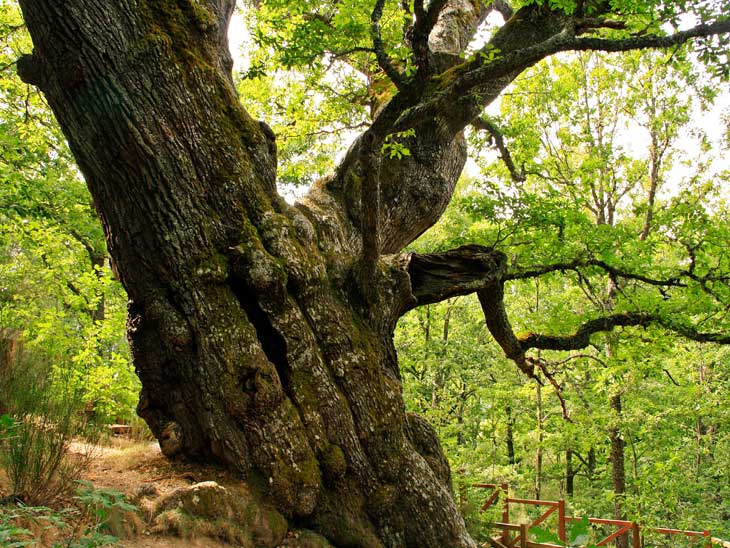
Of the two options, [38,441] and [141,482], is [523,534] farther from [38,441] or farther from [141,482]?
[38,441]

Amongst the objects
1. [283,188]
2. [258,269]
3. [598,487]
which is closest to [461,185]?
[283,188]

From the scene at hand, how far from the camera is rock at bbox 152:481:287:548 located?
12.1ft

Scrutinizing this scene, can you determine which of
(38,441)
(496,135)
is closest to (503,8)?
(496,135)

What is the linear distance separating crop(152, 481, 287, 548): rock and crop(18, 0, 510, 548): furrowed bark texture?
0.57 feet

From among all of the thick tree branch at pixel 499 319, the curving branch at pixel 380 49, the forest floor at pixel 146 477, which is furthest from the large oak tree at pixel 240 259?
the thick tree branch at pixel 499 319

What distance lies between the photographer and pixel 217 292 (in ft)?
14.0

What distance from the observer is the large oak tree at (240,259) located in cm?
410

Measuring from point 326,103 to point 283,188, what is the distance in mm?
3153

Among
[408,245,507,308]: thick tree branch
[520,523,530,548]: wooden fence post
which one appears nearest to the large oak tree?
[408,245,507,308]: thick tree branch

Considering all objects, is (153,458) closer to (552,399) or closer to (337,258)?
A: (337,258)

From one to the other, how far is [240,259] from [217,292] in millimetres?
321

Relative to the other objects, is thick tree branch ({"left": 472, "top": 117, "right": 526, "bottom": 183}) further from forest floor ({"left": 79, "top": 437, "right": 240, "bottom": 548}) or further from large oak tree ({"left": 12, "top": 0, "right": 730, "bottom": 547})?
forest floor ({"left": 79, "top": 437, "right": 240, "bottom": 548})

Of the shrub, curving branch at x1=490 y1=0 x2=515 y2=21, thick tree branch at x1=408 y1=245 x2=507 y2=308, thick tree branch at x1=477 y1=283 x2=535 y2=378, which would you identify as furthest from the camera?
curving branch at x1=490 y1=0 x2=515 y2=21

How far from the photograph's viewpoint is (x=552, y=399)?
18781 mm
